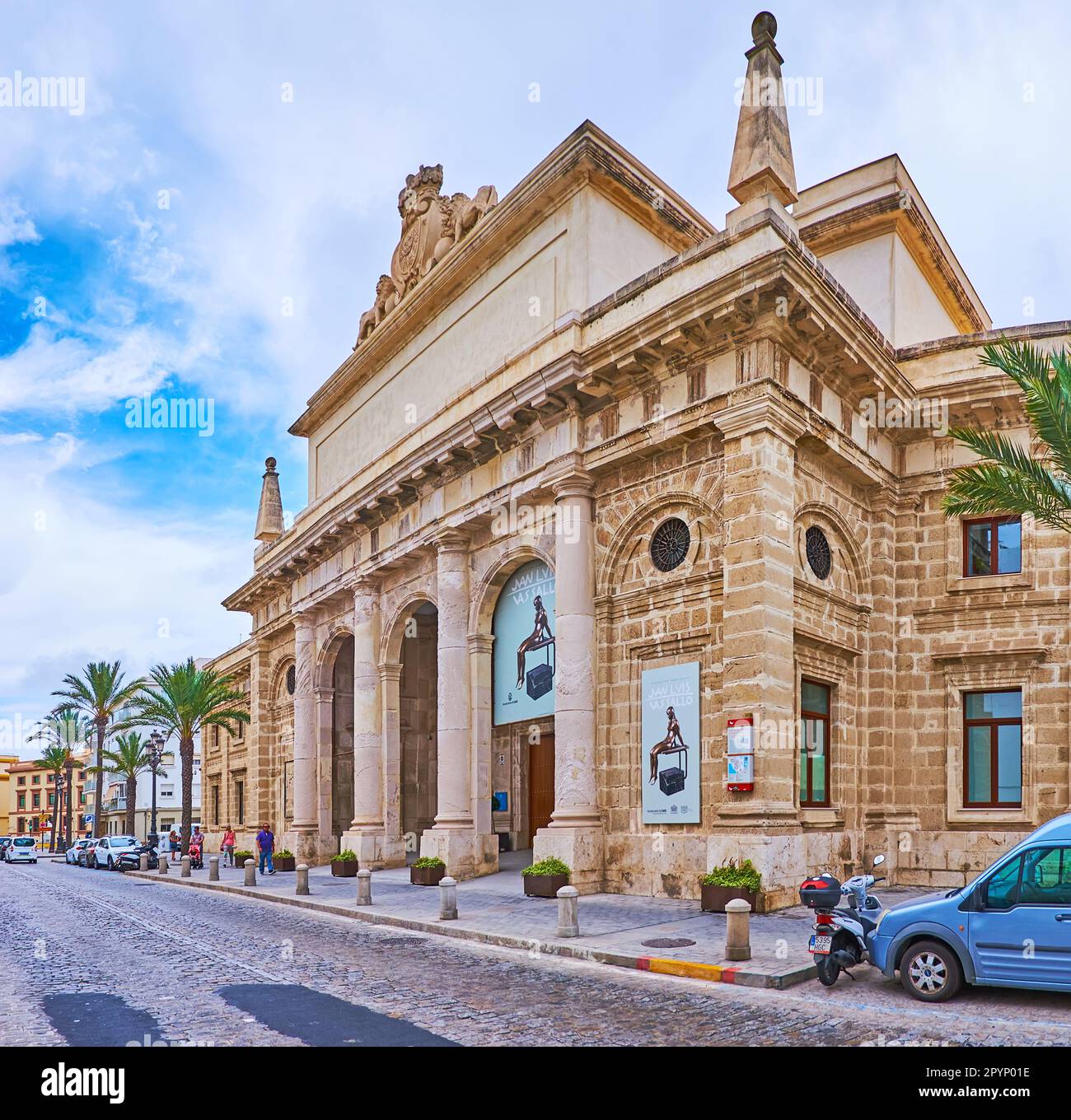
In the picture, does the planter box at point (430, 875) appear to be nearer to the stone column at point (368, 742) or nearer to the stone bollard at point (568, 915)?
the stone column at point (368, 742)

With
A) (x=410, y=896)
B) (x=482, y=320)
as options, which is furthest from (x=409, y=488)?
(x=410, y=896)

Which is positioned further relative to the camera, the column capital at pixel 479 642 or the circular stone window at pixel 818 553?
the column capital at pixel 479 642

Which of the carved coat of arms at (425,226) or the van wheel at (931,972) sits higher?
the carved coat of arms at (425,226)

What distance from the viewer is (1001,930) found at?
9617 millimetres

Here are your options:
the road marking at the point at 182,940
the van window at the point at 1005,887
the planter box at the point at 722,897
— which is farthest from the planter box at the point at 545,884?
the van window at the point at 1005,887

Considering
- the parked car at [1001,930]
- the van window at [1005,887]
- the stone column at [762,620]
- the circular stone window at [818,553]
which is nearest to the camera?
the parked car at [1001,930]

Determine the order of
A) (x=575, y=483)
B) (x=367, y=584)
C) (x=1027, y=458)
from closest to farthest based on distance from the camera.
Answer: (x=1027, y=458) < (x=575, y=483) < (x=367, y=584)

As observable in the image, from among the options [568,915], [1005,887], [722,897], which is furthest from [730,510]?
[1005,887]

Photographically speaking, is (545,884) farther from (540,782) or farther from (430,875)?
(540,782)

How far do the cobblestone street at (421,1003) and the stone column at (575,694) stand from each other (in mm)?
4559

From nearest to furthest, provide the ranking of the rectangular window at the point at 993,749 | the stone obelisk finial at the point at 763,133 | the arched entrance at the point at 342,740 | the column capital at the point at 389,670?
the stone obelisk finial at the point at 763,133 → the rectangular window at the point at 993,749 → the column capital at the point at 389,670 → the arched entrance at the point at 342,740

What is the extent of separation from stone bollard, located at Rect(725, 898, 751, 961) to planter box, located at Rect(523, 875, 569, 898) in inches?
287

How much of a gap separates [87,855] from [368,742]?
25.6 metres

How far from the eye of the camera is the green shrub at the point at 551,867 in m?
18.9
